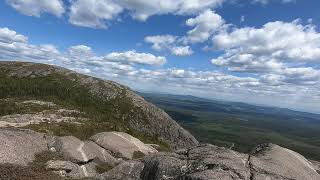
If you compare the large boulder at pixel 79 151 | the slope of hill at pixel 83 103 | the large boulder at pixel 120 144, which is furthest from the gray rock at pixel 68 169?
the slope of hill at pixel 83 103

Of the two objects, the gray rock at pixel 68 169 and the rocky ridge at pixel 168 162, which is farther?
the gray rock at pixel 68 169

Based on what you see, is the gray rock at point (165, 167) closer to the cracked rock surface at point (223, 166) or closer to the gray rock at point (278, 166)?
the cracked rock surface at point (223, 166)

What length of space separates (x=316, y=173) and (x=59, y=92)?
397 ft

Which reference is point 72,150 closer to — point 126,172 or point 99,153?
point 99,153

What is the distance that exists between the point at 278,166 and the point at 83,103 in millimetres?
111651

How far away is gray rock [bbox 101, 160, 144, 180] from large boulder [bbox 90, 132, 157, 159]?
17809mm

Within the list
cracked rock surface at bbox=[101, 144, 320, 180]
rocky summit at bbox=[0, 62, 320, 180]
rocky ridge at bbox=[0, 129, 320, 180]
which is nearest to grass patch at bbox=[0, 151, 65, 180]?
rocky summit at bbox=[0, 62, 320, 180]

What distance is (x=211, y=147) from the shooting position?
112ft

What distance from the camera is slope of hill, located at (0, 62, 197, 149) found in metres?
106

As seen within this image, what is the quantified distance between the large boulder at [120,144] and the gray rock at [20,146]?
887 cm

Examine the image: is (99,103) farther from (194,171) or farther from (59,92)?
(194,171)

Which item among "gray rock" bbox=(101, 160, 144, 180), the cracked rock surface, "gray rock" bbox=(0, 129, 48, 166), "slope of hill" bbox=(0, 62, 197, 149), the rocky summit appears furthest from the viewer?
"slope of hill" bbox=(0, 62, 197, 149)

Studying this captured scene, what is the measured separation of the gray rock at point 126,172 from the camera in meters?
32.8

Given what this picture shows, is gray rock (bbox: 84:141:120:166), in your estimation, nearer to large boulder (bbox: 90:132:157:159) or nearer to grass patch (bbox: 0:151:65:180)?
large boulder (bbox: 90:132:157:159)
